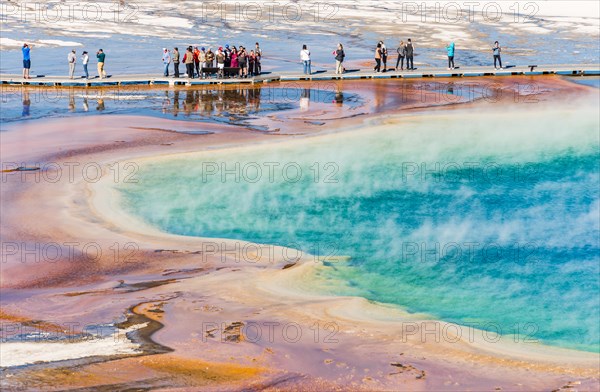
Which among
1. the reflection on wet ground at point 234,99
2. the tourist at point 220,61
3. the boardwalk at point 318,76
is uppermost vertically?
the tourist at point 220,61

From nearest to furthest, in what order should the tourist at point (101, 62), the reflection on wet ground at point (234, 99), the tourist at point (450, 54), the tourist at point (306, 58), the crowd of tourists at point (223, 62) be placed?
the reflection on wet ground at point (234, 99)
the tourist at point (101, 62)
the crowd of tourists at point (223, 62)
the tourist at point (306, 58)
the tourist at point (450, 54)

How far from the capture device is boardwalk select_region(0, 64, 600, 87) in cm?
3650

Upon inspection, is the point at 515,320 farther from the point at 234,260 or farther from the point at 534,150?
the point at 534,150

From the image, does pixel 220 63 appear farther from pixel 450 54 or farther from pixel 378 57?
pixel 450 54

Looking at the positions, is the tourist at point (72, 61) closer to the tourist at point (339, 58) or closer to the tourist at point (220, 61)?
the tourist at point (220, 61)

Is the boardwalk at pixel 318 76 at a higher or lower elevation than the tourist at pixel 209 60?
lower

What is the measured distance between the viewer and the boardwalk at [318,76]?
3650cm

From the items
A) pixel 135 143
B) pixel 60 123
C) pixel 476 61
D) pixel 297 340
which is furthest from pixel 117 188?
pixel 476 61

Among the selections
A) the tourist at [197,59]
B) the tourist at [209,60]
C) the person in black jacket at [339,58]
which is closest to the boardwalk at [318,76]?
the person in black jacket at [339,58]

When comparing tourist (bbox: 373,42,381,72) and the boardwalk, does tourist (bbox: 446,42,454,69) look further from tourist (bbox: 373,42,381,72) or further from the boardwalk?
tourist (bbox: 373,42,381,72)

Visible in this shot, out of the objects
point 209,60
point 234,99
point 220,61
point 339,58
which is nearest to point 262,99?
point 234,99

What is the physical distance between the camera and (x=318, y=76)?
38250 millimetres

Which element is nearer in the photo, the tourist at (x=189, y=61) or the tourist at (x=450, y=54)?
the tourist at (x=189, y=61)

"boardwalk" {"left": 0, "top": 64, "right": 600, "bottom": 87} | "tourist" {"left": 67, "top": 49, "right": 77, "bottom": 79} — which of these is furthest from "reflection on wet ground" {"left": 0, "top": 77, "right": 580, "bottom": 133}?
"tourist" {"left": 67, "top": 49, "right": 77, "bottom": 79}
